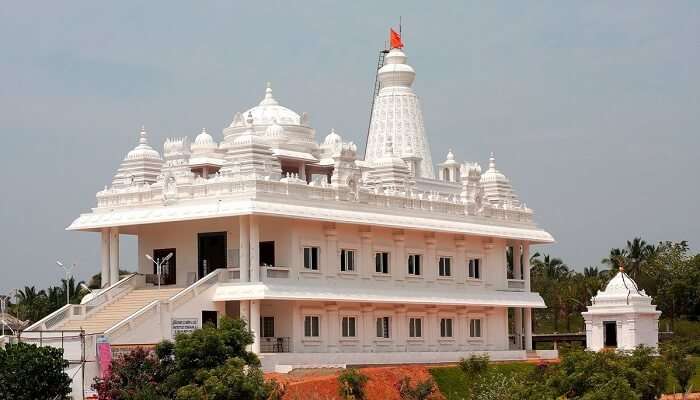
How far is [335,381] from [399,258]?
10006 millimetres

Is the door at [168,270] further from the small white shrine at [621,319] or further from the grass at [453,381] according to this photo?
the small white shrine at [621,319]

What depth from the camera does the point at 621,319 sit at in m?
59.7

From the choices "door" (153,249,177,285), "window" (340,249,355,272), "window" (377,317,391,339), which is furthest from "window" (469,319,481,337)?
"door" (153,249,177,285)

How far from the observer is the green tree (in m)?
36.0

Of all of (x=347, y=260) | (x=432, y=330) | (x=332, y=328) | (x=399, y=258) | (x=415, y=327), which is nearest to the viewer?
(x=332, y=328)

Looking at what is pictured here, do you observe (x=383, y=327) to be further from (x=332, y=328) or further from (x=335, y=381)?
(x=335, y=381)

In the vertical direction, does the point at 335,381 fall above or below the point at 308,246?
below

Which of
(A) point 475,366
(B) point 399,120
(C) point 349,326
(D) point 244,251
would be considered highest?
(B) point 399,120

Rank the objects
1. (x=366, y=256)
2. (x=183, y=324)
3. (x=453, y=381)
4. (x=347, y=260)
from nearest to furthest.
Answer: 1. (x=183, y=324)
2. (x=453, y=381)
3. (x=347, y=260)
4. (x=366, y=256)

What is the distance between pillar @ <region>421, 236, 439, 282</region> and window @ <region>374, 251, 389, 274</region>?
6.99 ft

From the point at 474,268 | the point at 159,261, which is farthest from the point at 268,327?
the point at 474,268

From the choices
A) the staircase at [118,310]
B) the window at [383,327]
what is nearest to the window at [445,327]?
the window at [383,327]

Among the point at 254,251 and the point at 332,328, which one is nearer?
the point at 254,251

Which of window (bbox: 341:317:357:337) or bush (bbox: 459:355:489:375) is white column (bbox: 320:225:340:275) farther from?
bush (bbox: 459:355:489:375)
